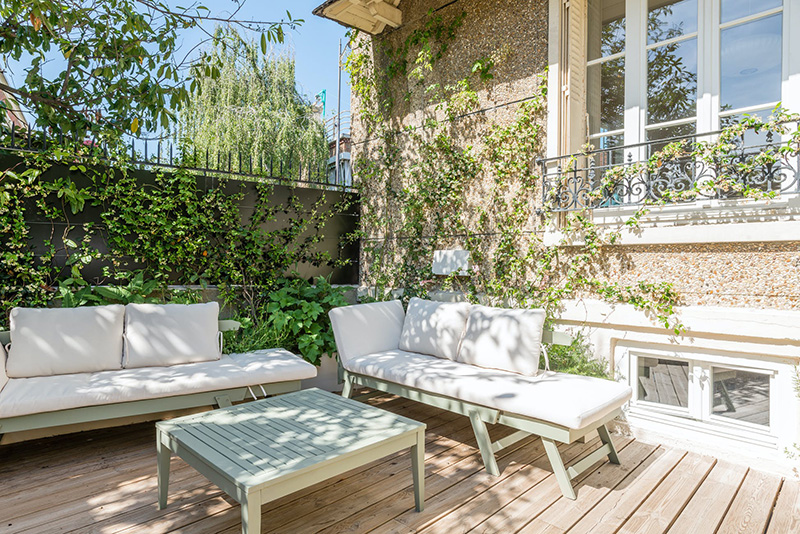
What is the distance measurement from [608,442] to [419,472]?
4.40ft

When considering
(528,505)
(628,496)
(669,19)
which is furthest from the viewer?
(669,19)

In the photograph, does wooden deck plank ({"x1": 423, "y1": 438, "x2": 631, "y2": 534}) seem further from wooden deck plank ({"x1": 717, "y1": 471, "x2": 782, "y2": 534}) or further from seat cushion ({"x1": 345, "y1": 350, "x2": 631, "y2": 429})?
wooden deck plank ({"x1": 717, "y1": 471, "x2": 782, "y2": 534})

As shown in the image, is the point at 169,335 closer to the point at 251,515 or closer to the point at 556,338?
the point at 251,515

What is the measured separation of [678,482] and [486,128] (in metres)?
3.23

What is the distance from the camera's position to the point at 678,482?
9.09 ft

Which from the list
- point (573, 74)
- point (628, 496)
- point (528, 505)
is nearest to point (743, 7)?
point (573, 74)

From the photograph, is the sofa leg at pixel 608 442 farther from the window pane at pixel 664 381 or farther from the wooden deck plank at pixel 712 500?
the window pane at pixel 664 381

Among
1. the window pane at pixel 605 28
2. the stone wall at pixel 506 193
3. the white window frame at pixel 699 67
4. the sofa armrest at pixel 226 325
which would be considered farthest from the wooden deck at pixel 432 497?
the window pane at pixel 605 28

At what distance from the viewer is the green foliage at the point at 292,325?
177 inches

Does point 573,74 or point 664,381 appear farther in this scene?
point 573,74

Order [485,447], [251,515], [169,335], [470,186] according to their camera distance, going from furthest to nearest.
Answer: [470,186] → [169,335] → [485,447] → [251,515]

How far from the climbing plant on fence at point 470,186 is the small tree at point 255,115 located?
4238 millimetres

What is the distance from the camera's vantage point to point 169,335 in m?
3.67

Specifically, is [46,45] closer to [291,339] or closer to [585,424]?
[291,339]
